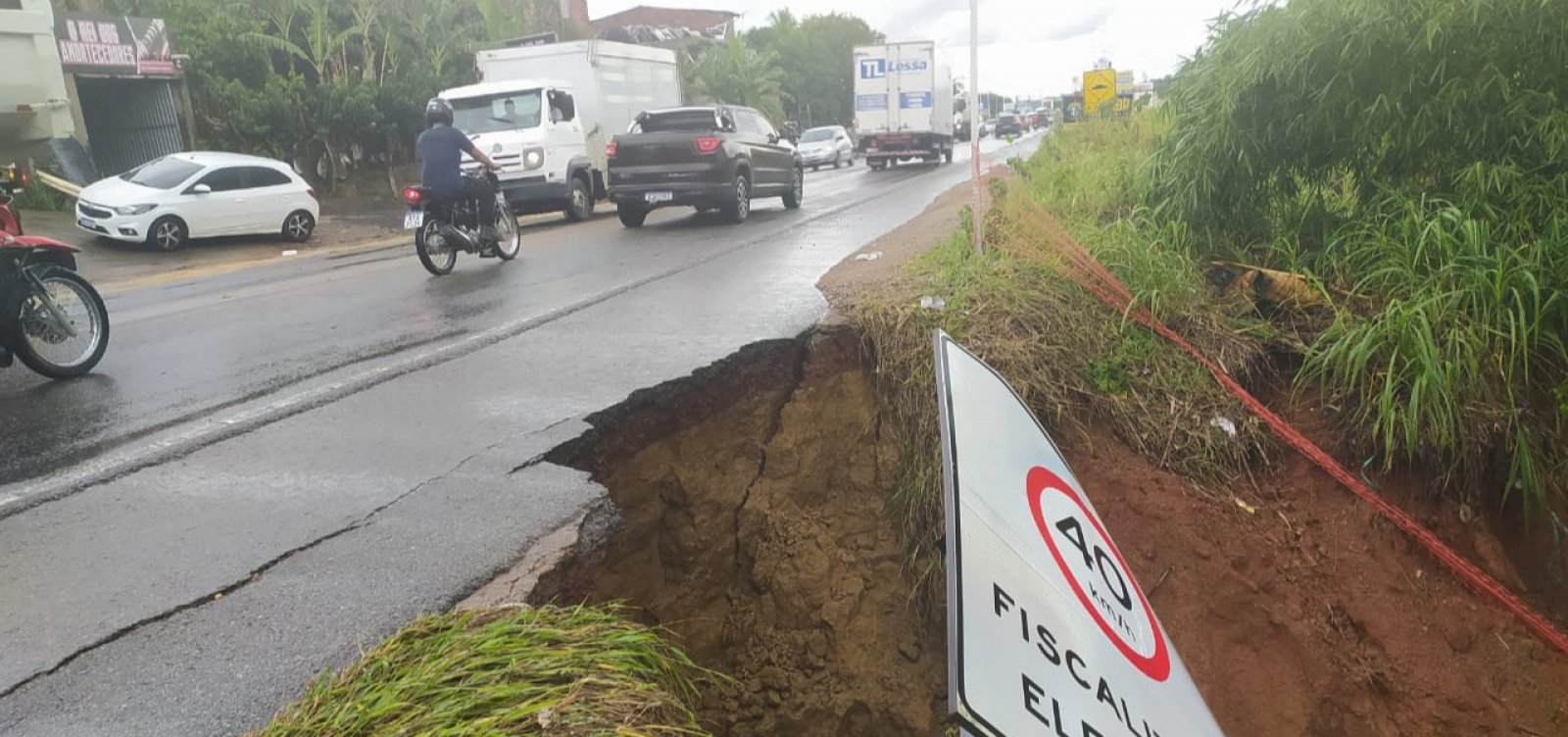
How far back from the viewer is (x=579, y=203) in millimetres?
16750

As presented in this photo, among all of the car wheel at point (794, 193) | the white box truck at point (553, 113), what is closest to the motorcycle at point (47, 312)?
the white box truck at point (553, 113)

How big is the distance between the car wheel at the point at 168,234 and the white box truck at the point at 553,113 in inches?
168

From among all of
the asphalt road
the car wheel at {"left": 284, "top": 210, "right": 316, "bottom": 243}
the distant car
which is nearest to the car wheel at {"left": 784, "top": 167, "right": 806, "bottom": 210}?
the car wheel at {"left": 284, "top": 210, "right": 316, "bottom": 243}

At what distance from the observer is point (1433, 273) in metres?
4.42

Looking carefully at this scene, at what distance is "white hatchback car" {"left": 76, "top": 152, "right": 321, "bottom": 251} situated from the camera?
14.3 metres

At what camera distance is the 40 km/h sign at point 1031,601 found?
3.61 ft

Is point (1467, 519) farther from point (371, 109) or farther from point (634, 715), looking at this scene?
point (371, 109)

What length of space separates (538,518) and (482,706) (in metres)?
1.49

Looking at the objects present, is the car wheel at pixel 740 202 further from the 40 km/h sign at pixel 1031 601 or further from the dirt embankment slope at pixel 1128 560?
the 40 km/h sign at pixel 1031 601

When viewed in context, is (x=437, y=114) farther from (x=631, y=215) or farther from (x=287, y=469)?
(x=287, y=469)

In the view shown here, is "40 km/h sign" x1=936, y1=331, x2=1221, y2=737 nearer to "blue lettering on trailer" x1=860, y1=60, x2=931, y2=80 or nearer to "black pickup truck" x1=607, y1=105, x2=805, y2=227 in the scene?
"black pickup truck" x1=607, y1=105, x2=805, y2=227

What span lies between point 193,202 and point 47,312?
962 cm

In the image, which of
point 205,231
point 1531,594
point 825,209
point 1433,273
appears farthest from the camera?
point 825,209

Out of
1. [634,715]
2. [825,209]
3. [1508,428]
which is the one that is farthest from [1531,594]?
[825,209]
